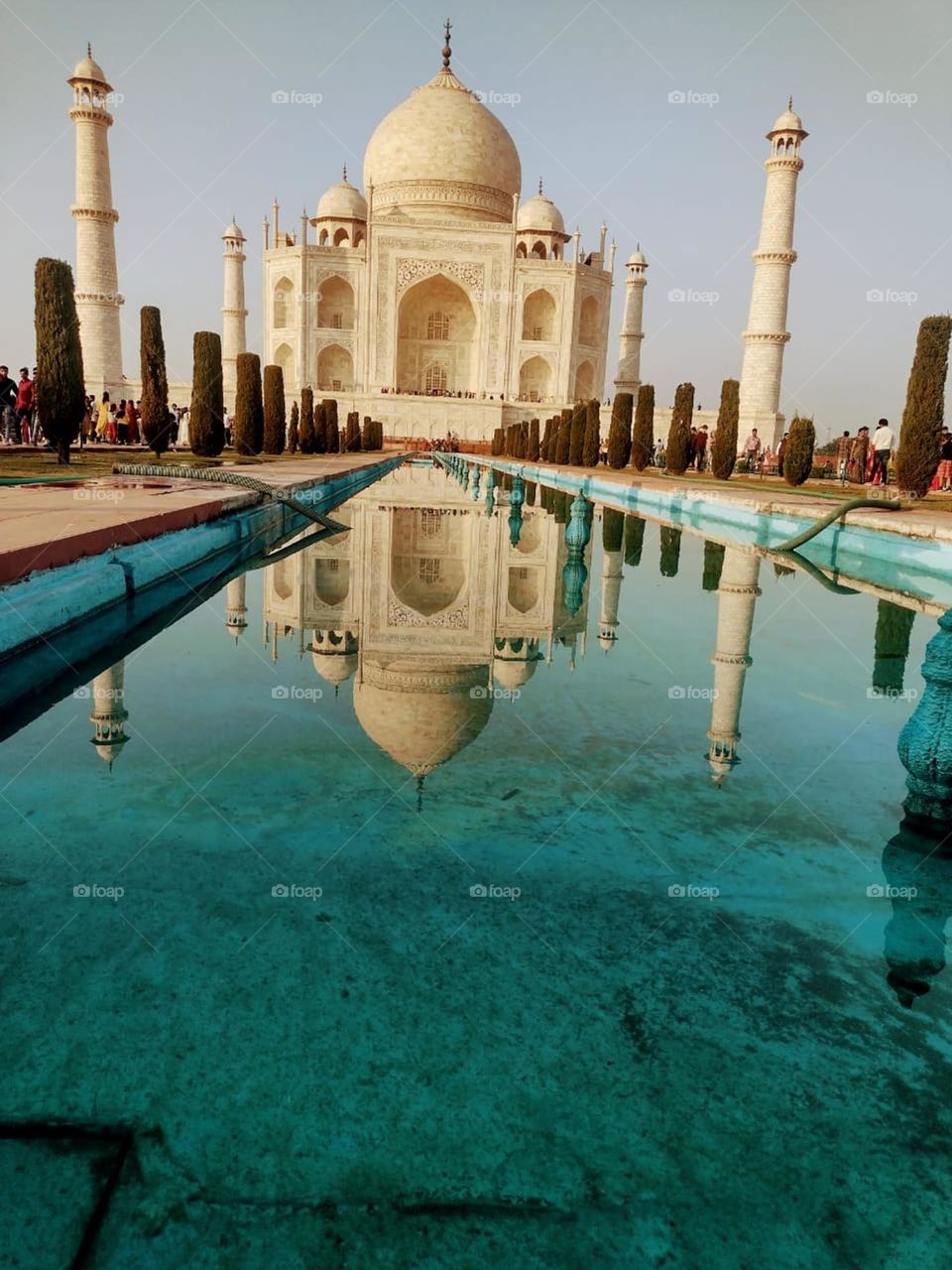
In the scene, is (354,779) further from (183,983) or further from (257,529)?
(257,529)

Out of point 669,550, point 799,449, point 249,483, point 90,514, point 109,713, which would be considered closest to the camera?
point 109,713

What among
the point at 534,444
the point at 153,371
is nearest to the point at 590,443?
the point at 534,444

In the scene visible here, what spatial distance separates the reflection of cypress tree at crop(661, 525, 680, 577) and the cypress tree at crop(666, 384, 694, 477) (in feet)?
21.5

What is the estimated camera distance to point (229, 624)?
3.35 metres

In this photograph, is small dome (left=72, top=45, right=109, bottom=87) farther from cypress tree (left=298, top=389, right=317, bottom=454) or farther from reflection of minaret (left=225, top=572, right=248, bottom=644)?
reflection of minaret (left=225, top=572, right=248, bottom=644)

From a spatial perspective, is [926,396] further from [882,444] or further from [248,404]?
[248,404]

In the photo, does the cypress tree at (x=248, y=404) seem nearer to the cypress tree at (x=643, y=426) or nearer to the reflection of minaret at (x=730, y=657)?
the cypress tree at (x=643, y=426)

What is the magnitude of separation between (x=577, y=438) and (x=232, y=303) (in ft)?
66.2

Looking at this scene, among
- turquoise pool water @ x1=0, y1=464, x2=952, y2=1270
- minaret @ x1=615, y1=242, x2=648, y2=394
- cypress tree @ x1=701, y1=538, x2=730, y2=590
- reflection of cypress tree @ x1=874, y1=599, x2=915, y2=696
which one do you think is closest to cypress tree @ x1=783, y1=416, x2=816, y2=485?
cypress tree @ x1=701, y1=538, x2=730, y2=590

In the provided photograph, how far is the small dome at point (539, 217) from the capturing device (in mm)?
35781

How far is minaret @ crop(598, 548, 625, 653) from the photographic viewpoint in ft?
11.2

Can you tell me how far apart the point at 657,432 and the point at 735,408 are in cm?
2379

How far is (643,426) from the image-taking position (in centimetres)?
1588

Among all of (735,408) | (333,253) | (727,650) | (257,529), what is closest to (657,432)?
(333,253)
